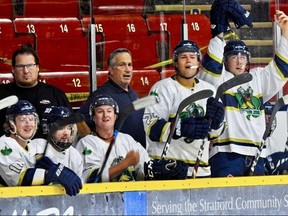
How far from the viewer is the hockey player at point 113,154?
6.07 m

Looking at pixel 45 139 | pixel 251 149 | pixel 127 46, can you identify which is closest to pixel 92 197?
pixel 45 139

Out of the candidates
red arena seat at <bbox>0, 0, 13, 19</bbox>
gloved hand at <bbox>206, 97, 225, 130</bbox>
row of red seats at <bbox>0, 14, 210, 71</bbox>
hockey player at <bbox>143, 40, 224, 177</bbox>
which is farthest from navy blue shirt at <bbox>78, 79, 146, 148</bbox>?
red arena seat at <bbox>0, 0, 13, 19</bbox>

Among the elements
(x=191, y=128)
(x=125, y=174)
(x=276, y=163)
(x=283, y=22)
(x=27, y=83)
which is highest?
(x=283, y=22)

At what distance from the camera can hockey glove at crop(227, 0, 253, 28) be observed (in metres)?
7.02

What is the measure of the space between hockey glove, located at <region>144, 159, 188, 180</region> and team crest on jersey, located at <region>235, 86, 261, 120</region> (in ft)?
2.45

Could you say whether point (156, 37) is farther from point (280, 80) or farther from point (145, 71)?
point (280, 80)

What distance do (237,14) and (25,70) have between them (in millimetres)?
1352

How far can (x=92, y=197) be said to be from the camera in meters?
5.86

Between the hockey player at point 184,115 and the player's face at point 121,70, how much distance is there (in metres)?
0.31

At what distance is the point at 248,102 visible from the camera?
22.5 feet

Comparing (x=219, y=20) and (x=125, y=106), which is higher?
(x=219, y=20)

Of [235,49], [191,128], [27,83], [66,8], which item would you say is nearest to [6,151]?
[27,83]

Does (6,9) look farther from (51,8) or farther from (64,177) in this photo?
(64,177)

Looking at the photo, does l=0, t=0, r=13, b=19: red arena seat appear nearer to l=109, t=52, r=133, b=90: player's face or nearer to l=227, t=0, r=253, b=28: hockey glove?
l=109, t=52, r=133, b=90: player's face
